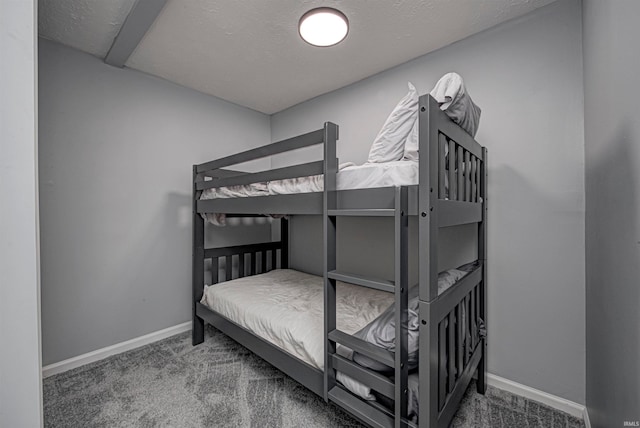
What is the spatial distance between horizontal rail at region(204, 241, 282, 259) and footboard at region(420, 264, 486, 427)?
202 cm

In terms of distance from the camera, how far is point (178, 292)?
263 cm

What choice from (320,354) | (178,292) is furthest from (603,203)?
(178,292)

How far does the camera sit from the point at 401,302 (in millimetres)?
1104

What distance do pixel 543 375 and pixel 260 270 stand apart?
251 cm

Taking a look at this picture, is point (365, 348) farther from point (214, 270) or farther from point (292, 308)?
point (214, 270)

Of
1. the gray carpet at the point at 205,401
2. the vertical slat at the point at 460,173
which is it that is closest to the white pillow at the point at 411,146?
the vertical slat at the point at 460,173

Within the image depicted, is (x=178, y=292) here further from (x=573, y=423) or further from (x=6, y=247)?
(x=573, y=423)

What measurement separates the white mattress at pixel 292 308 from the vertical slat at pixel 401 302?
17.2 inches

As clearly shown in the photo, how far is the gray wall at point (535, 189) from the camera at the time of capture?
1587 mm

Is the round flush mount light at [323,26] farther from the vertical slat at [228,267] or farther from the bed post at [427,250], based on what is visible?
the vertical slat at [228,267]

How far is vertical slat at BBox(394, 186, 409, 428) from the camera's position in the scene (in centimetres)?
108

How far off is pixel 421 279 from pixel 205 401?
1566 millimetres

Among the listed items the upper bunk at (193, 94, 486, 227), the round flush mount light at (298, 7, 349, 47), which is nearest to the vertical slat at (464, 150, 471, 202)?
the upper bunk at (193, 94, 486, 227)

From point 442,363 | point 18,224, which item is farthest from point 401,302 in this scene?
point 18,224
